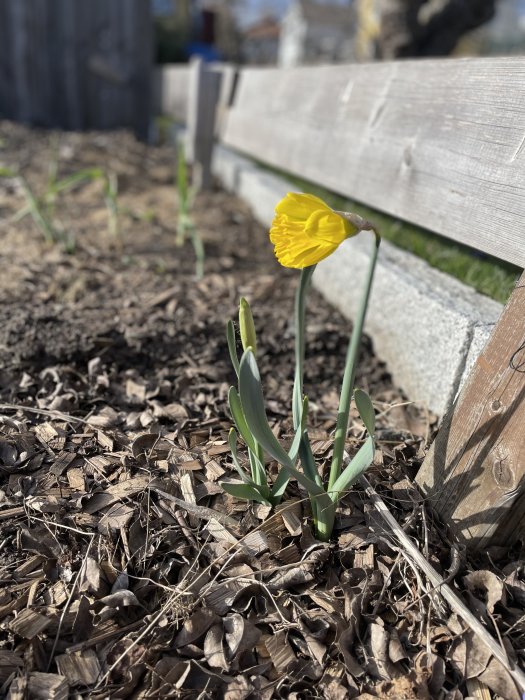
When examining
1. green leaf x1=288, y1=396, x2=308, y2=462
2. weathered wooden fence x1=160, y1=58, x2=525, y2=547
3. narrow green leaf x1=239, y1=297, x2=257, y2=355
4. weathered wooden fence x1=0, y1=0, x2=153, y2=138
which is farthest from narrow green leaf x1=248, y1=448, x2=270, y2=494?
weathered wooden fence x1=0, y1=0, x2=153, y2=138

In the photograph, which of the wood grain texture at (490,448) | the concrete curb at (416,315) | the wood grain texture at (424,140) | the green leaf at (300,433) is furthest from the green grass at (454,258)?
the green leaf at (300,433)

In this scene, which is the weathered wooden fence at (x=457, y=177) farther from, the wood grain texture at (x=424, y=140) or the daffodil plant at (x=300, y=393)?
the daffodil plant at (x=300, y=393)

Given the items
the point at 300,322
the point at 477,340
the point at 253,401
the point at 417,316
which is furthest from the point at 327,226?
the point at 417,316

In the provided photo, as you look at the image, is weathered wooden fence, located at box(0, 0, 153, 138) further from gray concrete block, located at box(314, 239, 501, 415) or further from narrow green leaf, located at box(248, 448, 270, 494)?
narrow green leaf, located at box(248, 448, 270, 494)

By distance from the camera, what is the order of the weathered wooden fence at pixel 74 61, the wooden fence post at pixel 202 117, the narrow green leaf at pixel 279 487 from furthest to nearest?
the weathered wooden fence at pixel 74 61 → the wooden fence post at pixel 202 117 → the narrow green leaf at pixel 279 487

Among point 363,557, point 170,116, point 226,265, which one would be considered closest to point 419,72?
point 226,265

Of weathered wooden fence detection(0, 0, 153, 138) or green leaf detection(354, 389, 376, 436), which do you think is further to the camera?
weathered wooden fence detection(0, 0, 153, 138)

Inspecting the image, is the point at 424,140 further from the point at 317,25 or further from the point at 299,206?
the point at 317,25
